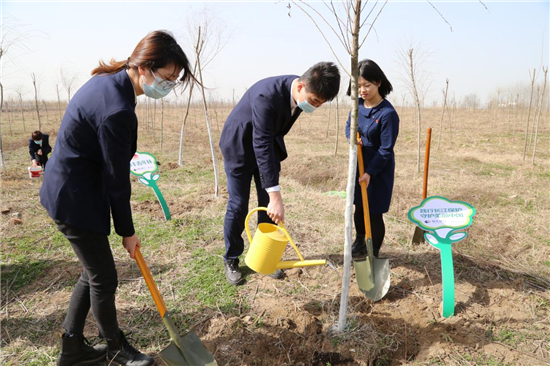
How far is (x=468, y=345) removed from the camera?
2021mm

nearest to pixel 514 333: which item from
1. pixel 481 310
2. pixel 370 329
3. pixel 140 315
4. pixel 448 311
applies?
pixel 481 310

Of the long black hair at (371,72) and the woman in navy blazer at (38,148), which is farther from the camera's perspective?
the woman in navy blazer at (38,148)

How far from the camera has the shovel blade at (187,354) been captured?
67.7 inches

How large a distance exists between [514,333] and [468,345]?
34 centimetres

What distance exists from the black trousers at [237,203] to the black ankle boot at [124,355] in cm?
102

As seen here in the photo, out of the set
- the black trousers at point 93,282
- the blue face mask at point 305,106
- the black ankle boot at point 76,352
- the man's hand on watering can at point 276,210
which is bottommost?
the black ankle boot at point 76,352

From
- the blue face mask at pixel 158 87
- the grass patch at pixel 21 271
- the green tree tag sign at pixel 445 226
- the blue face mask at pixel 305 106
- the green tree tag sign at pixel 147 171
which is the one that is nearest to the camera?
the blue face mask at pixel 158 87

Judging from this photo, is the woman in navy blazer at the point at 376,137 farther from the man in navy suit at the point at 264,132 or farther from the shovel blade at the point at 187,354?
the shovel blade at the point at 187,354

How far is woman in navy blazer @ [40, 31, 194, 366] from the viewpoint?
1.47 metres

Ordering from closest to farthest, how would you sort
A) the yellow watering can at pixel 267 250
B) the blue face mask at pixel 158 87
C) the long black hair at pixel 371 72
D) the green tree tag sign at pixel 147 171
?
the blue face mask at pixel 158 87 → the yellow watering can at pixel 267 250 → the long black hair at pixel 371 72 → the green tree tag sign at pixel 147 171

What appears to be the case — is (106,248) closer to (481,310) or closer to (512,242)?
(481,310)

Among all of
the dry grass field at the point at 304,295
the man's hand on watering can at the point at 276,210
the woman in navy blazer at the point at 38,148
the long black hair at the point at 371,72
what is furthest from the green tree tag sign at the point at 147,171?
the woman in navy blazer at the point at 38,148

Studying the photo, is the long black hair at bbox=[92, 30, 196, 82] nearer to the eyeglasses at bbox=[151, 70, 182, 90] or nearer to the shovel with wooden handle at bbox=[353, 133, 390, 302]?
the eyeglasses at bbox=[151, 70, 182, 90]

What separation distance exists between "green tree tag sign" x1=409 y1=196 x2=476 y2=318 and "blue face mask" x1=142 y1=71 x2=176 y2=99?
5.80ft
